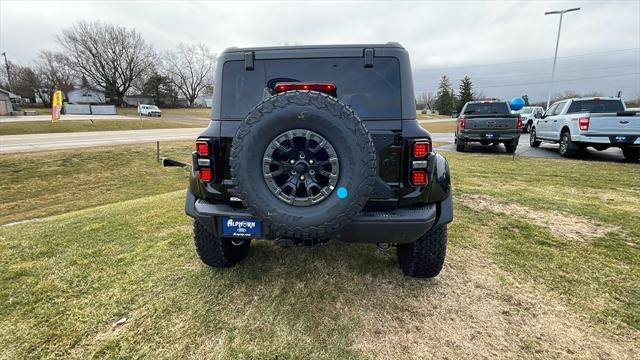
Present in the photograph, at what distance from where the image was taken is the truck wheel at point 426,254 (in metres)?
2.55

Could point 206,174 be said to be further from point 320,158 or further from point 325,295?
point 325,295

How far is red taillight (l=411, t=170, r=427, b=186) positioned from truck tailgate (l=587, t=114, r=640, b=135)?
29.4 feet

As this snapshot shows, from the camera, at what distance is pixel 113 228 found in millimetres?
4141

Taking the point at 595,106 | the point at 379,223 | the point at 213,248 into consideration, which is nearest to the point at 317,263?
the point at 213,248

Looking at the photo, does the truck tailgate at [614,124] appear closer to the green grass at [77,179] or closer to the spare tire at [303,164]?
the spare tire at [303,164]

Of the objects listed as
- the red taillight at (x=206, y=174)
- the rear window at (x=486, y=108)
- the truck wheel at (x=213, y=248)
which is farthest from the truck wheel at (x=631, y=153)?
the red taillight at (x=206, y=174)

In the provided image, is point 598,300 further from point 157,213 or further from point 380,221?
point 157,213

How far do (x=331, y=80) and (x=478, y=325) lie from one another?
6.46ft

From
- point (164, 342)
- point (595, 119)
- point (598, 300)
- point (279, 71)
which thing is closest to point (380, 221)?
point (279, 71)

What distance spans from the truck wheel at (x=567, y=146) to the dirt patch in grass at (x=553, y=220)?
6.27m

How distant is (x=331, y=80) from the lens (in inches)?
94.1

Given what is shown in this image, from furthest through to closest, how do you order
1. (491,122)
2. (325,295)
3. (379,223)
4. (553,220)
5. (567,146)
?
(491,122) → (567,146) → (553,220) → (325,295) → (379,223)

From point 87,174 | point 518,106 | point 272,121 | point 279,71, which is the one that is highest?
point 518,106

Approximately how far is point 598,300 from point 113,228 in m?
4.96
